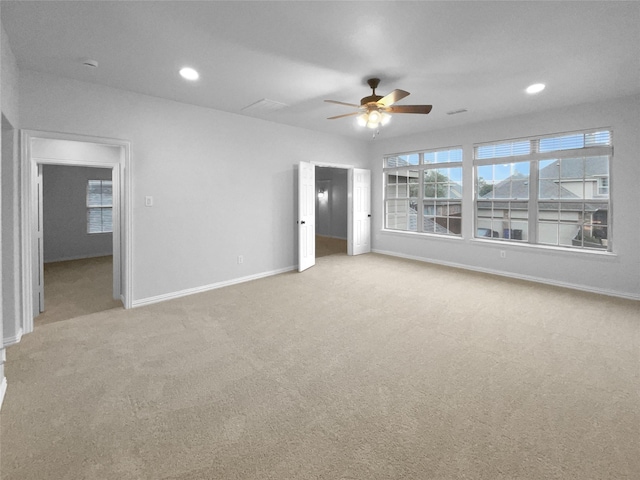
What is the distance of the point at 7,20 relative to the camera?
2.42 m

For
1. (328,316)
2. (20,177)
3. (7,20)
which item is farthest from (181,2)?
(328,316)

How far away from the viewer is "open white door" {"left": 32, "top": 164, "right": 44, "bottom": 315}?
3758 millimetres

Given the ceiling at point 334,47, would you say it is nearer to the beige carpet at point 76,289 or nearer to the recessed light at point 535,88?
the recessed light at point 535,88

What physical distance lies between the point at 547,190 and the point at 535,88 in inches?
74.8

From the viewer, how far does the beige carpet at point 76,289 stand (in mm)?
3875

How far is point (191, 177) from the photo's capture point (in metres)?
4.48

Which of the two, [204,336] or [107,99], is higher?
[107,99]

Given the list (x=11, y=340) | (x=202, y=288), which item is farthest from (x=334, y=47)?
(x=11, y=340)

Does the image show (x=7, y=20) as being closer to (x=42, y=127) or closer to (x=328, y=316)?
(x=42, y=127)

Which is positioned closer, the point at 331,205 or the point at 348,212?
the point at 348,212

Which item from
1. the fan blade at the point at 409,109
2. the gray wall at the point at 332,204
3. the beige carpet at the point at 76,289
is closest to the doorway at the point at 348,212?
the fan blade at the point at 409,109

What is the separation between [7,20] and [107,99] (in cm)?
130

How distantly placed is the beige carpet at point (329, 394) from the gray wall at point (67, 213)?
4575mm

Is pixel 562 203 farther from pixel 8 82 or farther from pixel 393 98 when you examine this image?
pixel 8 82
